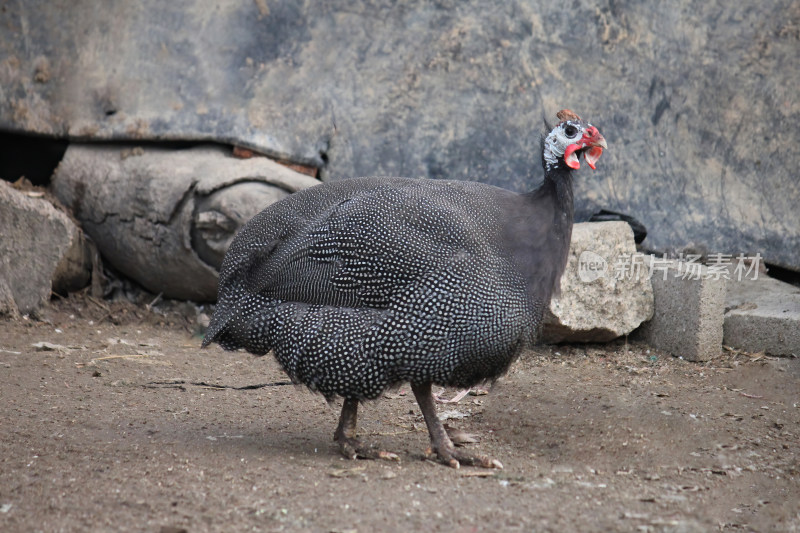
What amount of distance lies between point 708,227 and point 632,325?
1.35 m

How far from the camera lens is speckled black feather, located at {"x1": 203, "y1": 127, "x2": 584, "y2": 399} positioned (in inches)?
135

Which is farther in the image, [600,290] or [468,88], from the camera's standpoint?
[468,88]

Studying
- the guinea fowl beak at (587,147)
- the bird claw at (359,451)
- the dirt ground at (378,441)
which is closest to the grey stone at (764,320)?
the dirt ground at (378,441)

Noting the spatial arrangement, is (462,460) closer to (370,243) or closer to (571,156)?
(370,243)

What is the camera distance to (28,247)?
5703mm

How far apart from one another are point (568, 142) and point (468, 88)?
9.88 ft

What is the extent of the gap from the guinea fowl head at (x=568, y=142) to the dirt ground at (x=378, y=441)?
1279mm

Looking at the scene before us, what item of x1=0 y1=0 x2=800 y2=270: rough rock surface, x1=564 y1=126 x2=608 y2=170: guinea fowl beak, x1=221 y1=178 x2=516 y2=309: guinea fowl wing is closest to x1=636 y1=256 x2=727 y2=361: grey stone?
x1=0 y1=0 x2=800 y2=270: rough rock surface

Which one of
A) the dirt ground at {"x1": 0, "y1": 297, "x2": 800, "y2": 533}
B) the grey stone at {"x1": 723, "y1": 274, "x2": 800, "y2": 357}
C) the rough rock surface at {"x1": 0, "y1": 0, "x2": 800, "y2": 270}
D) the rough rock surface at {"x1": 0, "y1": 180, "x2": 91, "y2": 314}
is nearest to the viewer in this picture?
the dirt ground at {"x1": 0, "y1": 297, "x2": 800, "y2": 533}

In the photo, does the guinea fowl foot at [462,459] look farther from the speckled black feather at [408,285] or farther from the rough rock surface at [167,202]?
the rough rock surface at [167,202]

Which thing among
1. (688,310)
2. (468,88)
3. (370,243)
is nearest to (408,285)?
(370,243)

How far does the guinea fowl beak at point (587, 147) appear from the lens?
145 inches

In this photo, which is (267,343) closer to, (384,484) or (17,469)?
(384,484)

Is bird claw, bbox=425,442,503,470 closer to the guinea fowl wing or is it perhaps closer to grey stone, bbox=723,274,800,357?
the guinea fowl wing
